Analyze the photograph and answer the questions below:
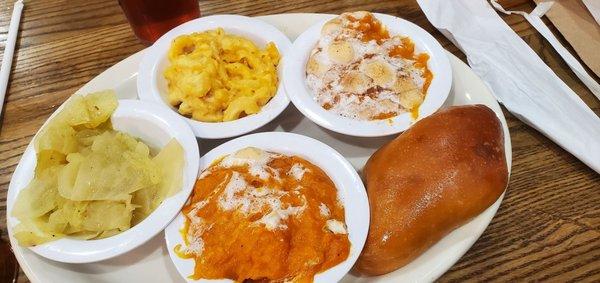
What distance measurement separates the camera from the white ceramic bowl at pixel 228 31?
1.36 m

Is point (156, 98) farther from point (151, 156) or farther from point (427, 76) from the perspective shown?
point (427, 76)

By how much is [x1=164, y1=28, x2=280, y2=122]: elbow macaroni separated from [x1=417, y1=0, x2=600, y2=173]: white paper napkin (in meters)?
0.63

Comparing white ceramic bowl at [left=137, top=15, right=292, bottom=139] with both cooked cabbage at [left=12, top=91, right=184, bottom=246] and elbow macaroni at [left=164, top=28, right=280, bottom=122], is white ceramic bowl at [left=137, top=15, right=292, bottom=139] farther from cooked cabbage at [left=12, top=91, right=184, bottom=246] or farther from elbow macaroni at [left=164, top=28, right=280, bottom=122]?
cooked cabbage at [left=12, top=91, right=184, bottom=246]

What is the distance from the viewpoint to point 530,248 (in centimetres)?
123

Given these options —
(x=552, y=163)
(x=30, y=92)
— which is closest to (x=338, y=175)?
(x=552, y=163)

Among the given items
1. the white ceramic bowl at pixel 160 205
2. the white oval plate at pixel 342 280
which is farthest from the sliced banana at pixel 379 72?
the white ceramic bowl at pixel 160 205

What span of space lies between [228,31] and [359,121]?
1.88 ft

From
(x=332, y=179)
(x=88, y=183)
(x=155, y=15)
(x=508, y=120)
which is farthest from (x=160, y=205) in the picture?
(x=508, y=120)

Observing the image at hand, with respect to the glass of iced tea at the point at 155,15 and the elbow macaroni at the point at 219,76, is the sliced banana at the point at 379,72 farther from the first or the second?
the glass of iced tea at the point at 155,15

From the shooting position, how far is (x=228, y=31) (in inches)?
63.1

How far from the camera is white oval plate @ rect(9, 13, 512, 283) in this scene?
114 centimetres

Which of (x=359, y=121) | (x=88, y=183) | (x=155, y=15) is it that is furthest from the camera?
(x=155, y=15)

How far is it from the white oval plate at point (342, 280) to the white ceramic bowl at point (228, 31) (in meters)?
0.09

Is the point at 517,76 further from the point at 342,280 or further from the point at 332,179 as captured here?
the point at 342,280
